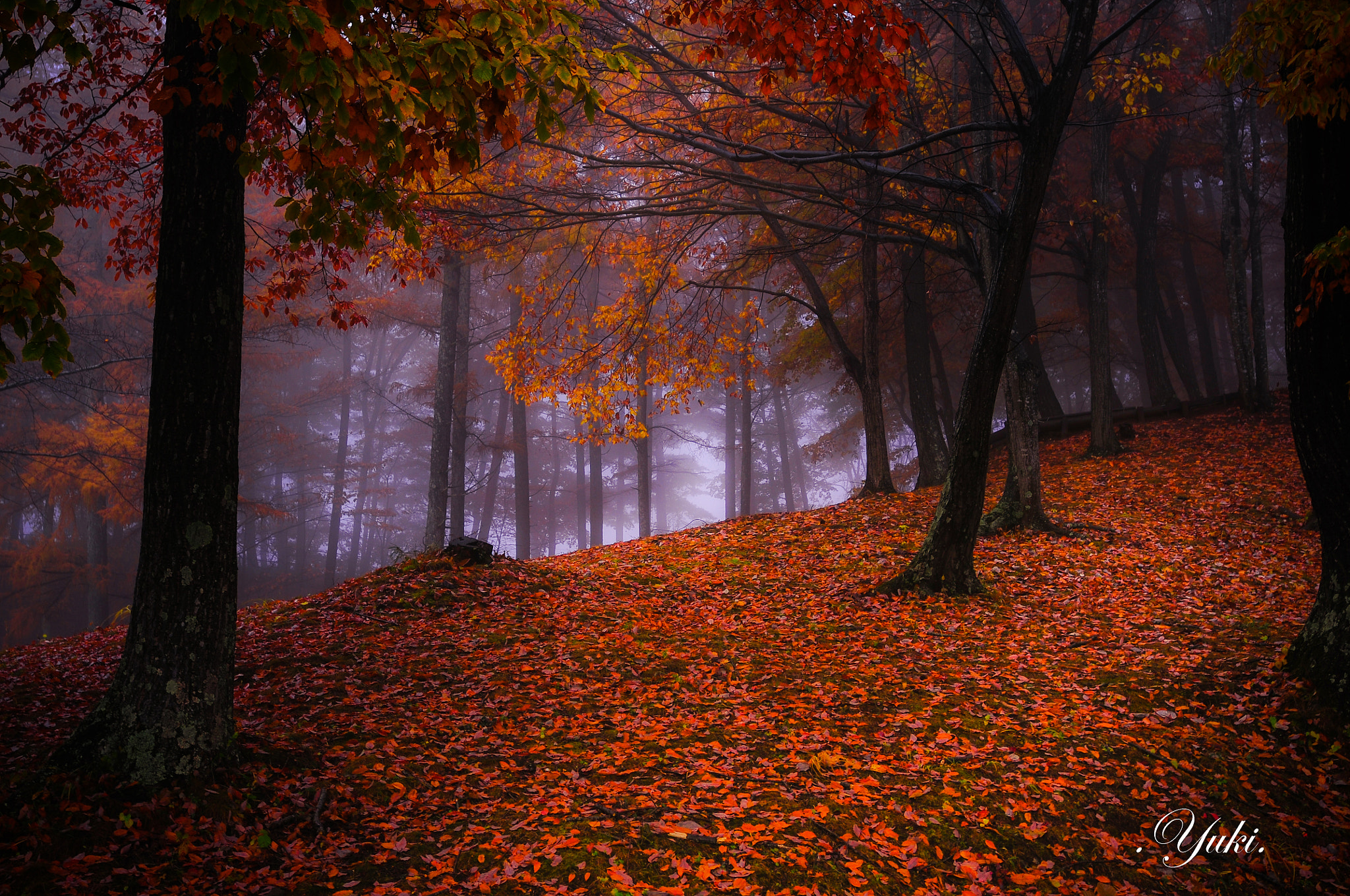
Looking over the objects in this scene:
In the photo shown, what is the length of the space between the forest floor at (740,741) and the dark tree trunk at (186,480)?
32 centimetres

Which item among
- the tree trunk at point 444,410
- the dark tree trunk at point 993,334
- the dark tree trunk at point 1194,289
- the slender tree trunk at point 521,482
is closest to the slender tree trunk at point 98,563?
the tree trunk at point 444,410

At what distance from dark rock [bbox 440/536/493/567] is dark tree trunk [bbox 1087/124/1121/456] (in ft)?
37.3

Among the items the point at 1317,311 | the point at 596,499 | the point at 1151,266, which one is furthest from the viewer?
the point at 596,499

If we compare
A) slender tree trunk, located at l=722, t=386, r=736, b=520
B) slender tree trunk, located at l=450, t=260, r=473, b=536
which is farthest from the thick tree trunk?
slender tree trunk, located at l=722, t=386, r=736, b=520

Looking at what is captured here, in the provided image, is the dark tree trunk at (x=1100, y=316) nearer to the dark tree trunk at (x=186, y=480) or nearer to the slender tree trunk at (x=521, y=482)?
the dark tree trunk at (x=186, y=480)

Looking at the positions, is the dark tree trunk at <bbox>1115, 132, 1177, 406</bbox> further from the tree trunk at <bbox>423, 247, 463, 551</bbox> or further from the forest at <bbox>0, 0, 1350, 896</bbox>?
the tree trunk at <bbox>423, 247, 463, 551</bbox>

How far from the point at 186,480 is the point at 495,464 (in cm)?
2113

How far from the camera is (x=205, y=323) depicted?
390 centimetres

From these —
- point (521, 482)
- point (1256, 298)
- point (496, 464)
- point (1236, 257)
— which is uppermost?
point (1236, 257)

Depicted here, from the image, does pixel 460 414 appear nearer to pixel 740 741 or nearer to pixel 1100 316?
pixel 740 741

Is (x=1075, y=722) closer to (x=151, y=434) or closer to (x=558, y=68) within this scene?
(x=558, y=68)

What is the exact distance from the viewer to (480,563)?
29.9 feet

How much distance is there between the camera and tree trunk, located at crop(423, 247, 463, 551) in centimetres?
1509
